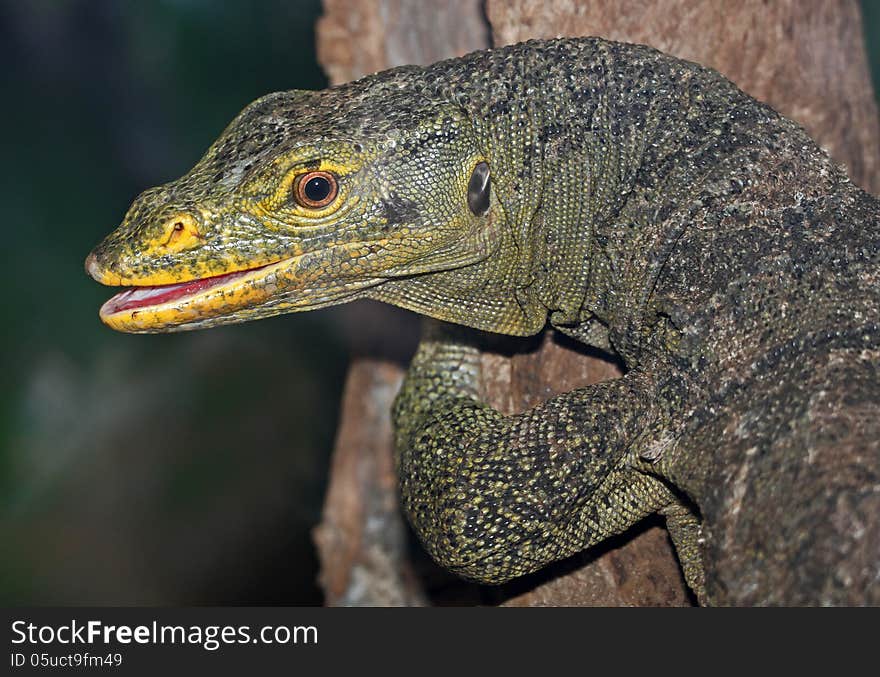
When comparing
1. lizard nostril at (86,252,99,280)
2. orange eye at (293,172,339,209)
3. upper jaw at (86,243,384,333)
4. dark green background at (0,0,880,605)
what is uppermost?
dark green background at (0,0,880,605)

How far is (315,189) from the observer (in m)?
3.16

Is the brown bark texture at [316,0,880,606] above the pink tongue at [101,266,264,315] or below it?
above

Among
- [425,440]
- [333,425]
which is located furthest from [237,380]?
[425,440]

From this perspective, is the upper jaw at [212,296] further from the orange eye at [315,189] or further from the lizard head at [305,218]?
the orange eye at [315,189]

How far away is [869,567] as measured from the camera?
2.41m

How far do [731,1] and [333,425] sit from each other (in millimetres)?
4496

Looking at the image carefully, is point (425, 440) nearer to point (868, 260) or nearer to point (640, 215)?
point (640, 215)

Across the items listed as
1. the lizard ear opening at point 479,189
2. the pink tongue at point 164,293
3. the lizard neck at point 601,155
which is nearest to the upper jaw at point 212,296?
the pink tongue at point 164,293

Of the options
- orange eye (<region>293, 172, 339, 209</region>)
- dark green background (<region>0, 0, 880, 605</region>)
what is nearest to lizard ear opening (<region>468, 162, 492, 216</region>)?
orange eye (<region>293, 172, 339, 209</region>)

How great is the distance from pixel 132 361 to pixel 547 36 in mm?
3847

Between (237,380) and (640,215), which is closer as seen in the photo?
(640,215)

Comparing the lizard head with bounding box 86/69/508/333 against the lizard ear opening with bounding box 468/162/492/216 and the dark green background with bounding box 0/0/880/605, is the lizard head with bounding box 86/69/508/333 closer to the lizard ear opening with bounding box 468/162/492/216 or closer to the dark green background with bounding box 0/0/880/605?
the lizard ear opening with bounding box 468/162/492/216

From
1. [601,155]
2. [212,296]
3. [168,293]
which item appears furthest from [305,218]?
[601,155]

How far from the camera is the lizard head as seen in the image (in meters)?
3.16
